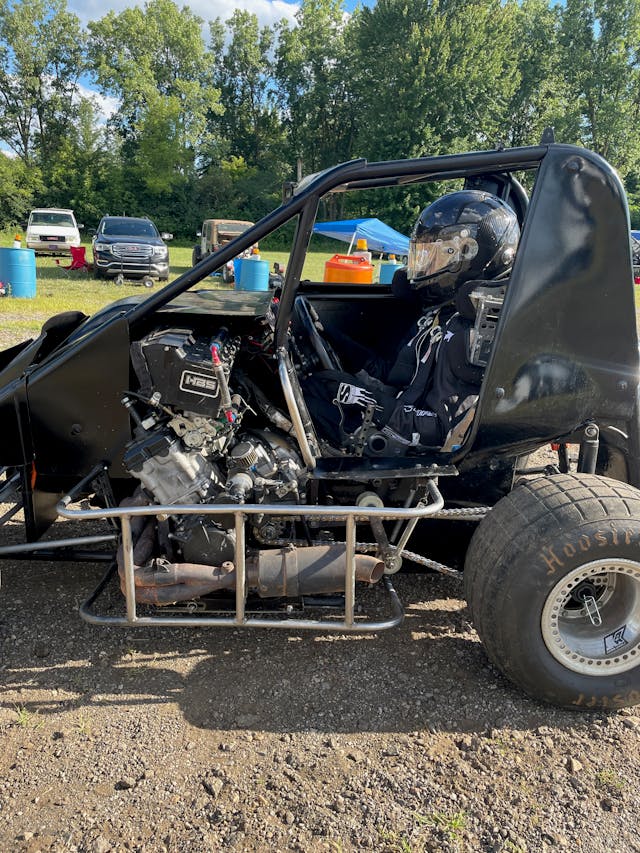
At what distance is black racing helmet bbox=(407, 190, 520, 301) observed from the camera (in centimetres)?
328

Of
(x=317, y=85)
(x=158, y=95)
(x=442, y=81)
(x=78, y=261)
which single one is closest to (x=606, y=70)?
(x=442, y=81)

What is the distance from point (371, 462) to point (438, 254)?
3.96 feet

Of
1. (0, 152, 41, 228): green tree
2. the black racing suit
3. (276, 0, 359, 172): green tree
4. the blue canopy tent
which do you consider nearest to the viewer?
the black racing suit

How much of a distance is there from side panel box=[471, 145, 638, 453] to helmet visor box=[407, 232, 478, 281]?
2.19 ft

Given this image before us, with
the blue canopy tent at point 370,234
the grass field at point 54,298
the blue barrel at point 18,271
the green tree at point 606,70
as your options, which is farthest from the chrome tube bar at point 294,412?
the green tree at point 606,70

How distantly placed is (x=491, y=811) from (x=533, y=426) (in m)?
1.48

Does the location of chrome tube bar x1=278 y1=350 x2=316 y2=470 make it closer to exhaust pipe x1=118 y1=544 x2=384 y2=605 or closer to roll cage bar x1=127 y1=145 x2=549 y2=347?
roll cage bar x1=127 y1=145 x2=549 y2=347

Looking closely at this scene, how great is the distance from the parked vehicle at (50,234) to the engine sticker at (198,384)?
22161 mm

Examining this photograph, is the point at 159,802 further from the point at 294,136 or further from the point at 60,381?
the point at 294,136

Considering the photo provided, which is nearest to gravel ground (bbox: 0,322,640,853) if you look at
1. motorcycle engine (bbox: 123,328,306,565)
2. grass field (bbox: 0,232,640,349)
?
motorcycle engine (bbox: 123,328,306,565)

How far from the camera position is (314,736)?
2561 millimetres

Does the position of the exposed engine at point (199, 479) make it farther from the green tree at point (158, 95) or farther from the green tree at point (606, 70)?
the green tree at point (606, 70)

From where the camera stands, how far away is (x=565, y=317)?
2.71m

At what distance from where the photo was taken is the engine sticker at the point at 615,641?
2730 millimetres
